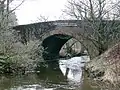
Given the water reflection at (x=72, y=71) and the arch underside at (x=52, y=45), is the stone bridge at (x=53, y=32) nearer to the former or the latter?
the arch underside at (x=52, y=45)

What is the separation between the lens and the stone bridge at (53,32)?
27.3 metres

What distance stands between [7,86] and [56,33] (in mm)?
17306

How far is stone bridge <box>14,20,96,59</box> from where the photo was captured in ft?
89.6

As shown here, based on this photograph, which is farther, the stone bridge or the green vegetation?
the stone bridge

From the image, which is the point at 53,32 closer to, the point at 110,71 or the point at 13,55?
the point at 13,55

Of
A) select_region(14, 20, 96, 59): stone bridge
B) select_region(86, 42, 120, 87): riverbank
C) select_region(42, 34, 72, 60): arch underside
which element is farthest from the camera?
select_region(42, 34, 72, 60): arch underside

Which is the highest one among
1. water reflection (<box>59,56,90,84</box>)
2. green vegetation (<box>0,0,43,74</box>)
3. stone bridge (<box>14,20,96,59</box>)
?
stone bridge (<box>14,20,96,59</box>)

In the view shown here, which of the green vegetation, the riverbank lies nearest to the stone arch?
the green vegetation

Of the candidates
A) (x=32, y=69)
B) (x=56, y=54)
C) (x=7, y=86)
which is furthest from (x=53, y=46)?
(x=7, y=86)

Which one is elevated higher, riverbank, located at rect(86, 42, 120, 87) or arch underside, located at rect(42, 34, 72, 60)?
arch underside, located at rect(42, 34, 72, 60)

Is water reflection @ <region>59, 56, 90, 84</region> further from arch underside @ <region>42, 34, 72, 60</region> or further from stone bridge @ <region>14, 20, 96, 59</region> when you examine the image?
arch underside @ <region>42, 34, 72, 60</region>

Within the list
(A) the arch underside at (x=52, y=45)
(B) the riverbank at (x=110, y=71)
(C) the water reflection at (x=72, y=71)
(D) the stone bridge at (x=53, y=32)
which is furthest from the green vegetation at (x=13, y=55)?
(A) the arch underside at (x=52, y=45)

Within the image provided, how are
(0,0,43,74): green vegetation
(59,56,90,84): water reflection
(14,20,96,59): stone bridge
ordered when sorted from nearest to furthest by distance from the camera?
1. (59,56,90,84): water reflection
2. (0,0,43,74): green vegetation
3. (14,20,96,59): stone bridge

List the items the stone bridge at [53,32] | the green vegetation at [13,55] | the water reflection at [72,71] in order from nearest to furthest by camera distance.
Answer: the water reflection at [72,71]
the green vegetation at [13,55]
the stone bridge at [53,32]
